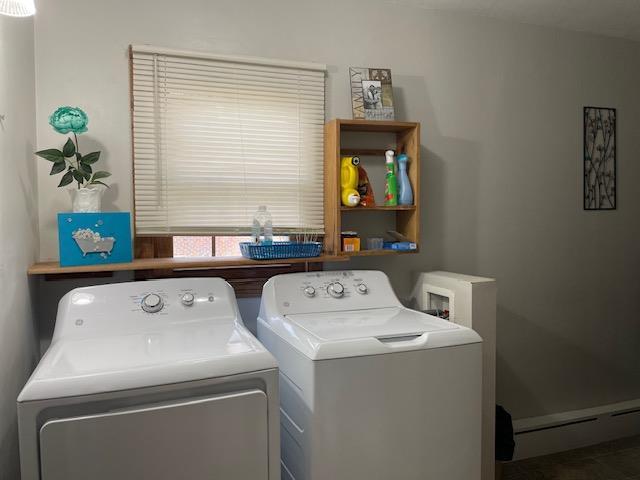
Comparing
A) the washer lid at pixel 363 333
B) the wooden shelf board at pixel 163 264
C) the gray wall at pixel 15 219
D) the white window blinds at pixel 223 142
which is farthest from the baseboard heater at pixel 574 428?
the gray wall at pixel 15 219

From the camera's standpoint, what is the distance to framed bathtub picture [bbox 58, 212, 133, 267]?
Result: 183cm

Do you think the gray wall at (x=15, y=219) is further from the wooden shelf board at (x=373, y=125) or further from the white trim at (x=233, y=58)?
the wooden shelf board at (x=373, y=125)

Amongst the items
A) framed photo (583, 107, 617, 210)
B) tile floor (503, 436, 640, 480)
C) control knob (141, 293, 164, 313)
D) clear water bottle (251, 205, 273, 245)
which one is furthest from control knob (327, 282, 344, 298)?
framed photo (583, 107, 617, 210)

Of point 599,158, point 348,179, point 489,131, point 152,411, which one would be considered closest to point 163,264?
point 152,411

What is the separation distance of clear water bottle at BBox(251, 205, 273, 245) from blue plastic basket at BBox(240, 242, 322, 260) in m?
0.09

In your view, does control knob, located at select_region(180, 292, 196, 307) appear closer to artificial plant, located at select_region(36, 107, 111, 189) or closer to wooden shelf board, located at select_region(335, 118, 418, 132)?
Result: artificial plant, located at select_region(36, 107, 111, 189)

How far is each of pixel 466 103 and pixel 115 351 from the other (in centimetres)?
219

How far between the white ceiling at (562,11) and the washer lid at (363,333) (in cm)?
167

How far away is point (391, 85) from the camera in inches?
96.5

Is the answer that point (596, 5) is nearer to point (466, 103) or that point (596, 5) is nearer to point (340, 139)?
point (466, 103)

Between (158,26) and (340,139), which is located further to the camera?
(340,139)

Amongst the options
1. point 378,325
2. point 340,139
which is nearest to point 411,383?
point 378,325

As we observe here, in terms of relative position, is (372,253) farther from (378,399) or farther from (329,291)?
(378,399)

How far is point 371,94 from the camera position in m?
2.40
